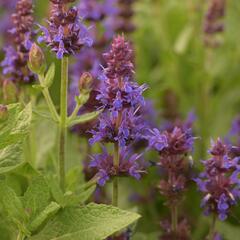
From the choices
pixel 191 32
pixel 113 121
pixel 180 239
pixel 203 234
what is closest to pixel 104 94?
pixel 113 121

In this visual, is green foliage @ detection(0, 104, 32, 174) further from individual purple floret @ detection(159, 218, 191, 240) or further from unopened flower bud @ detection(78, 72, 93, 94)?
individual purple floret @ detection(159, 218, 191, 240)

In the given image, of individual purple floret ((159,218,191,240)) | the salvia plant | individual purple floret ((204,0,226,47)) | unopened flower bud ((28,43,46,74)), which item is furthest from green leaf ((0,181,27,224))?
individual purple floret ((204,0,226,47))

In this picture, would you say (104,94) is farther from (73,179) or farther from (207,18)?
(207,18)

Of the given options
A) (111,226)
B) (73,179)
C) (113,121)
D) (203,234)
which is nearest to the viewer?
(111,226)

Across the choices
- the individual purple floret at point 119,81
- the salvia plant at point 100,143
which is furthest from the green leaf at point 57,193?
the individual purple floret at point 119,81

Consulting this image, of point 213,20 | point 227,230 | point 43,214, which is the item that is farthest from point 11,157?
point 213,20

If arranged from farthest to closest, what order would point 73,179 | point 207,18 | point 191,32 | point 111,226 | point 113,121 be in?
point 191,32, point 207,18, point 73,179, point 113,121, point 111,226

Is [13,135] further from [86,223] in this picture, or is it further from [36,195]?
[86,223]
